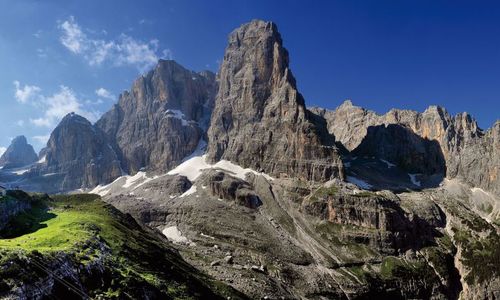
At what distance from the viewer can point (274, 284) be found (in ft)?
500

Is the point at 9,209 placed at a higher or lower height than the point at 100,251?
higher

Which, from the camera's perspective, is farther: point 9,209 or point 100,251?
point 9,209

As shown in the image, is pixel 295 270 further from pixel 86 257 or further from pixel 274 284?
pixel 86 257

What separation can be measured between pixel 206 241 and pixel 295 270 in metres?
45.7

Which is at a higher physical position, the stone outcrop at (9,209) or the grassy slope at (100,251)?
the stone outcrop at (9,209)

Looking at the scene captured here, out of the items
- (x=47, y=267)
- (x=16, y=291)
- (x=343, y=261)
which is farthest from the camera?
(x=343, y=261)

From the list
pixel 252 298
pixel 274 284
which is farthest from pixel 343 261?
pixel 252 298

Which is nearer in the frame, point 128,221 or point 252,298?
point 252,298

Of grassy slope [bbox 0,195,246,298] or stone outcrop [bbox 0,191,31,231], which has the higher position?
stone outcrop [bbox 0,191,31,231]

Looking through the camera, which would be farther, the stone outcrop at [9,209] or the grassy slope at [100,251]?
the stone outcrop at [9,209]

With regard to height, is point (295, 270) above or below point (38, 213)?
below

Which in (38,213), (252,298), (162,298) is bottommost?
(252,298)

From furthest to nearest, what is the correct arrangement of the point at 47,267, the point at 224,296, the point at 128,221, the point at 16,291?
1. the point at 128,221
2. the point at 224,296
3. the point at 47,267
4. the point at 16,291

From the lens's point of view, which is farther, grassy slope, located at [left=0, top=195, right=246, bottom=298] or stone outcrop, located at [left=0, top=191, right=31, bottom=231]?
stone outcrop, located at [left=0, top=191, right=31, bottom=231]
